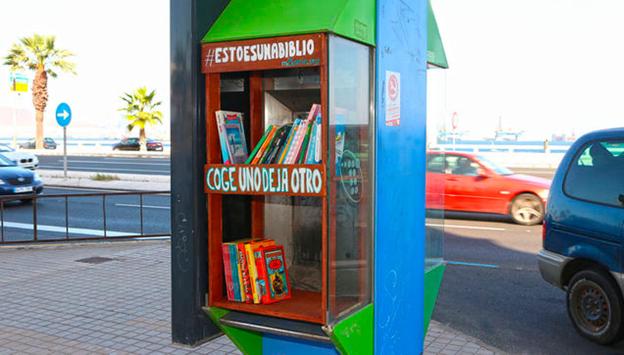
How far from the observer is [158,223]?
1408 centimetres

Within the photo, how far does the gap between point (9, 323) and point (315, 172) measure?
4701 millimetres

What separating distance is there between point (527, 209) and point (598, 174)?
24.5 feet

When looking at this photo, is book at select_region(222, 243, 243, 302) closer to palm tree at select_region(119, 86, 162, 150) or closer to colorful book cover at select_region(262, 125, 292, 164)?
colorful book cover at select_region(262, 125, 292, 164)

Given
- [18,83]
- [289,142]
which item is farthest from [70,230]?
[18,83]

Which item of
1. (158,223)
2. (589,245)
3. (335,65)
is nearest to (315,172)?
(335,65)

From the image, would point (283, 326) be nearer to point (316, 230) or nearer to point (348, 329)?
point (348, 329)

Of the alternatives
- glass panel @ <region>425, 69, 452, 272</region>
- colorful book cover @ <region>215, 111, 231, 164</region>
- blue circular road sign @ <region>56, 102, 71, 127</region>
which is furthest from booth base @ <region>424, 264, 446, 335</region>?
blue circular road sign @ <region>56, 102, 71, 127</region>

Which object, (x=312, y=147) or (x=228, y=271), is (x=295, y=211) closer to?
(x=228, y=271)

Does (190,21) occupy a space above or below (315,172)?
above

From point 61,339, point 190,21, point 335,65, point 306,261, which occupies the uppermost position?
point 190,21

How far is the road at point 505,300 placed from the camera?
19.5ft

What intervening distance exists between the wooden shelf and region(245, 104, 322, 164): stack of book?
823 mm

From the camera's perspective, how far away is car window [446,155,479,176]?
44.0ft

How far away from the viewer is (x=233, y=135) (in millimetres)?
3648
